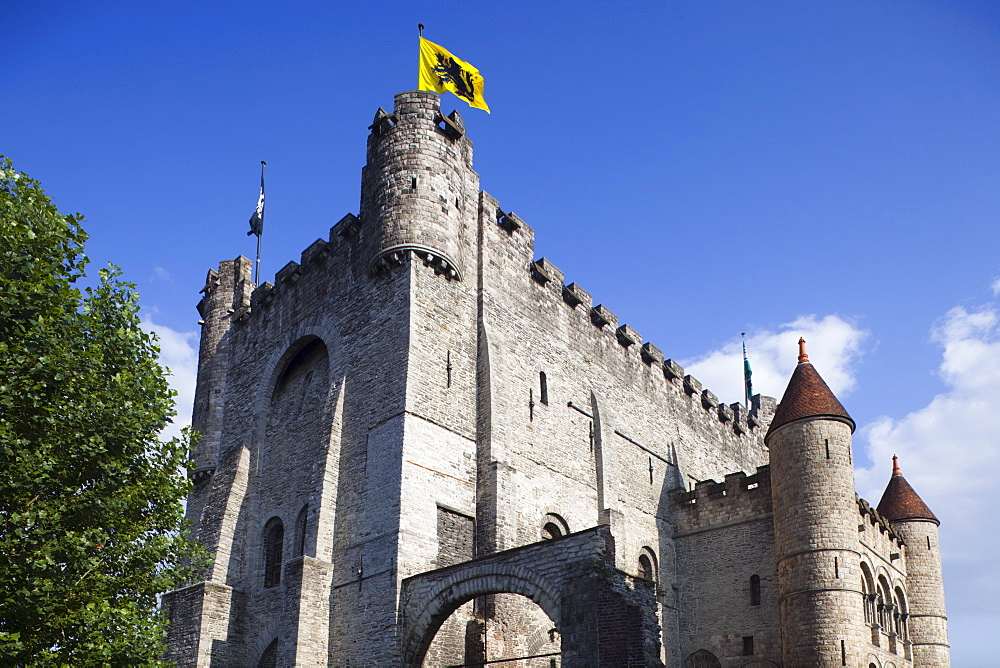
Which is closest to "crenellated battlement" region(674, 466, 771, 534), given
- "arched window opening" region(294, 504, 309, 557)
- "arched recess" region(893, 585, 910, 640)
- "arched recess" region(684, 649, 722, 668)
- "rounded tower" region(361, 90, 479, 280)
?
"arched recess" region(684, 649, 722, 668)

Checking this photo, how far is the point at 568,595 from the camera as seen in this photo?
17031 millimetres

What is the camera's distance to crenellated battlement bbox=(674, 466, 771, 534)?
26.2m

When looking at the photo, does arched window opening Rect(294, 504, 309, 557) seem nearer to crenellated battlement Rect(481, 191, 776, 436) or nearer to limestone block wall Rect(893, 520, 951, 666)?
crenellated battlement Rect(481, 191, 776, 436)

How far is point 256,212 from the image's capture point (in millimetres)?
33625

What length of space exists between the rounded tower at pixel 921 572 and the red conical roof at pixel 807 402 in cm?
822

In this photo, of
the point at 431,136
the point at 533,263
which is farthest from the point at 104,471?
the point at 533,263

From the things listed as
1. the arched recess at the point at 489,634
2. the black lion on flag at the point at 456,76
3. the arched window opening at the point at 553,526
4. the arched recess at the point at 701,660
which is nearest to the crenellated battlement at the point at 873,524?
the arched recess at the point at 701,660

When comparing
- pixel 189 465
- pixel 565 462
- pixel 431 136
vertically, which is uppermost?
pixel 431 136

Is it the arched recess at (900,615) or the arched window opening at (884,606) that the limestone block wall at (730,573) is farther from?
the arched recess at (900,615)

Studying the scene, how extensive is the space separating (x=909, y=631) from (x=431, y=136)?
832 inches

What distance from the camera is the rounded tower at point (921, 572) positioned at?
96.7 ft

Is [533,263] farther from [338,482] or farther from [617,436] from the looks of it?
[338,482]

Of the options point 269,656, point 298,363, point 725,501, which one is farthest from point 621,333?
point 269,656

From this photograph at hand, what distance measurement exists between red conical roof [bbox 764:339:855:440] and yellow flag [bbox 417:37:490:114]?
11.7 meters
